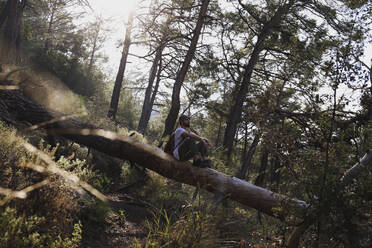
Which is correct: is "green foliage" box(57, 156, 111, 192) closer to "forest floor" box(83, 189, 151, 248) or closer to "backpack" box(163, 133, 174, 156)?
"forest floor" box(83, 189, 151, 248)

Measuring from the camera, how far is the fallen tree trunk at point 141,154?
5.91 m

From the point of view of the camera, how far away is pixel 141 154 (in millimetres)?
6340

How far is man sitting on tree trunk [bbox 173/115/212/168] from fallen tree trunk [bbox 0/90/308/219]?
163 mm

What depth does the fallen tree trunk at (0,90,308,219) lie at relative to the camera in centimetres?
591

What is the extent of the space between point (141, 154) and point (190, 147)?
1.26 m

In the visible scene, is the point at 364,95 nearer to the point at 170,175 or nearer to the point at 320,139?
the point at 320,139

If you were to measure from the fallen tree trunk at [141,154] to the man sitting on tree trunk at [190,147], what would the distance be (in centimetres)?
16

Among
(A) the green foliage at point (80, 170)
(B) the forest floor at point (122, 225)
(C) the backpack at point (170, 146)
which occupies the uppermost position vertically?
(C) the backpack at point (170, 146)

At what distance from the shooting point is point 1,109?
252 inches

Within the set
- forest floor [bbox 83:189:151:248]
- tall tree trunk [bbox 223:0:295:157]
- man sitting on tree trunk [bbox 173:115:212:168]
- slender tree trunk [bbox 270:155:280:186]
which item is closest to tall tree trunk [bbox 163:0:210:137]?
tall tree trunk [bbox 223:0:295:157]

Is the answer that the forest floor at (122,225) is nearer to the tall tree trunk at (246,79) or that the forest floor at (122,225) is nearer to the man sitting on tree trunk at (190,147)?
the man sitting on tree trunk at (190,147)

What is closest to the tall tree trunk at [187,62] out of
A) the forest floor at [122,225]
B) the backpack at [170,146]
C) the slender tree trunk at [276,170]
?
the backpack at [170,146]

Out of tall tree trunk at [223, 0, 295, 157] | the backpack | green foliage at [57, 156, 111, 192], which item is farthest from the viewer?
tall tree trunk at [223, 0, 295, 157]

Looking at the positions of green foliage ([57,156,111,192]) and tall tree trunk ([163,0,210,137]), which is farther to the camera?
tall tree trunk ([163,0,210,137])
